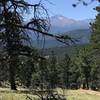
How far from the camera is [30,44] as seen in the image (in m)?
8.94

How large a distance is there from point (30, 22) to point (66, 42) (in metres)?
0.87

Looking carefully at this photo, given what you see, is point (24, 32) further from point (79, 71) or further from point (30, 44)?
point (79, 71)

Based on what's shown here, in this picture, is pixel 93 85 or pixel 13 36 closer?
pixel 13 36

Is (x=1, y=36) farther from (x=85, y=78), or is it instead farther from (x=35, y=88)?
(x=85, y=78)

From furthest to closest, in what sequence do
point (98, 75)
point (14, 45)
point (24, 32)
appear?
point (98, 75) → point (24, 32) → point (14, 45)

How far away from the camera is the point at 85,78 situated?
10362 cm

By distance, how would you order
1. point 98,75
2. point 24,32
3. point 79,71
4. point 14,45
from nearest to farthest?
1. point 14,45
2. point 24,32
3. point 79,71
4. point 98,75

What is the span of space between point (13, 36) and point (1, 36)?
0.27 meters

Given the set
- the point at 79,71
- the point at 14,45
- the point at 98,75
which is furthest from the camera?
the point at 98,75

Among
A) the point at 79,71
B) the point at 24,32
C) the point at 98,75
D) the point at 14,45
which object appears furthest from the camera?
A: the point at 98,75

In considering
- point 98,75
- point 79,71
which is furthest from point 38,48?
point 98,75

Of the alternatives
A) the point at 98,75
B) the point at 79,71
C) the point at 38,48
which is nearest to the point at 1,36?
the point at 38,48

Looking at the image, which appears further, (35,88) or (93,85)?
(93,85)

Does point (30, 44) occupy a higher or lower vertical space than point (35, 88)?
higher
